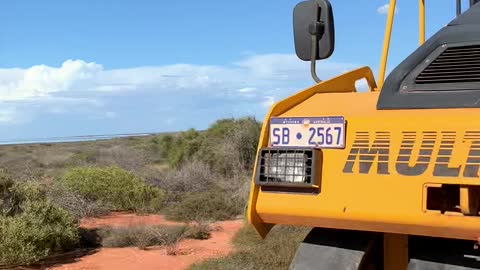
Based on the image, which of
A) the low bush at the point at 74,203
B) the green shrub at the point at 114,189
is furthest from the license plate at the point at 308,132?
the green shrub at the point at 114,189

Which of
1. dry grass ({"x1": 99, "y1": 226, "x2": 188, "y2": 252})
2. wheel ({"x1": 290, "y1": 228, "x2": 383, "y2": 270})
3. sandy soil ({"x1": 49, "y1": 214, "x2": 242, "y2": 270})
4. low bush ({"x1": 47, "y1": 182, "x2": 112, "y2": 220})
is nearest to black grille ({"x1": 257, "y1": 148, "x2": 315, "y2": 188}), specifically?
wheel ({"x1": 290, "y1": 228, "x2": 383, "y2": 270})

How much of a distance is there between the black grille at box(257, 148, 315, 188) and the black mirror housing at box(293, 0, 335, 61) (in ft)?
3.62

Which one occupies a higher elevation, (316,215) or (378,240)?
(316,215)

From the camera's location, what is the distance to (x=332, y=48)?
373 centimetres

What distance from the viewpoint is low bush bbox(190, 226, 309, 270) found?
8609mm

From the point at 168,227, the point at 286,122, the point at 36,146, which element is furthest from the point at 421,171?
the point at 36,146

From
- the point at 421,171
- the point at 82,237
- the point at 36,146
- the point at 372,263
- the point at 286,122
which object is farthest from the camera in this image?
the point at 36,146

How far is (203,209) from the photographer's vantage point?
13922 mm

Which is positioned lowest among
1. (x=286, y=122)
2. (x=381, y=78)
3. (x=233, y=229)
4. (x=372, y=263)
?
(x=233, y=229)

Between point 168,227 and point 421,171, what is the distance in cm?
939

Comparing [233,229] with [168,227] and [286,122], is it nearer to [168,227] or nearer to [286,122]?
[168,227]

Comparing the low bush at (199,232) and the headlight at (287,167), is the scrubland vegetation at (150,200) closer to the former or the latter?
the low bush at (199,232)

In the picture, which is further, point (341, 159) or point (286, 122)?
point (286, 122)

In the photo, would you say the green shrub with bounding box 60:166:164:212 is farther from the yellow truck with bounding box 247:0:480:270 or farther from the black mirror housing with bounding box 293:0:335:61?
the yellow truck with bounding box 247:0:480:270
